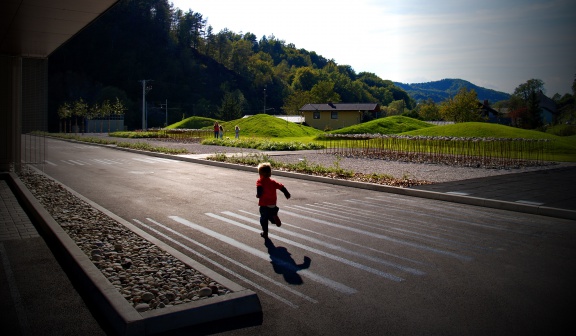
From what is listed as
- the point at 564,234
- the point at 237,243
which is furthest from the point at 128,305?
the point at 564,234

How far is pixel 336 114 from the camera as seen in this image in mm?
79750

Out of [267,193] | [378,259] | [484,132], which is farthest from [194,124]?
[378,259]

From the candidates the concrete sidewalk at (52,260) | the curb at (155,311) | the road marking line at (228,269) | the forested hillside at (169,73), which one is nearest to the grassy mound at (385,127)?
the concrete sidewalk at (52,260)

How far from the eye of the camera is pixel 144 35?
150m

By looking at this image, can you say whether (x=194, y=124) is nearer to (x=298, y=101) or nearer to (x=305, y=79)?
(x=298, y=101)

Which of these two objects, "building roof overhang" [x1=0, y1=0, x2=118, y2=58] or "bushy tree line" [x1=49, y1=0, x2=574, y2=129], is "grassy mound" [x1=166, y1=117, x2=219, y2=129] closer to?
"bushy tree line" [x1=49, y1=0, x2=574, y2=129]

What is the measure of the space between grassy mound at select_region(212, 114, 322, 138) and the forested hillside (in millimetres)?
54282

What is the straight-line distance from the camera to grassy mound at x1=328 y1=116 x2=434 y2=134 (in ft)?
151

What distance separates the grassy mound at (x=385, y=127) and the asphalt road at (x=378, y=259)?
34430mm

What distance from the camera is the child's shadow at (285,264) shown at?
553 cm

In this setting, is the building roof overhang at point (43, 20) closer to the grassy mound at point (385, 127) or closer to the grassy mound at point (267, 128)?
the grassy mound at point (385, 127)

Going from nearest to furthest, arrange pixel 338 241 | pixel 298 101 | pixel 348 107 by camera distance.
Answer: pixel 338 241 < pixel 348 107 < pixel 298 101

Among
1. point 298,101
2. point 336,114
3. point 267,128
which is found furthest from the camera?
point 298,101

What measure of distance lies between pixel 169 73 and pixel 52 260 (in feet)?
479
